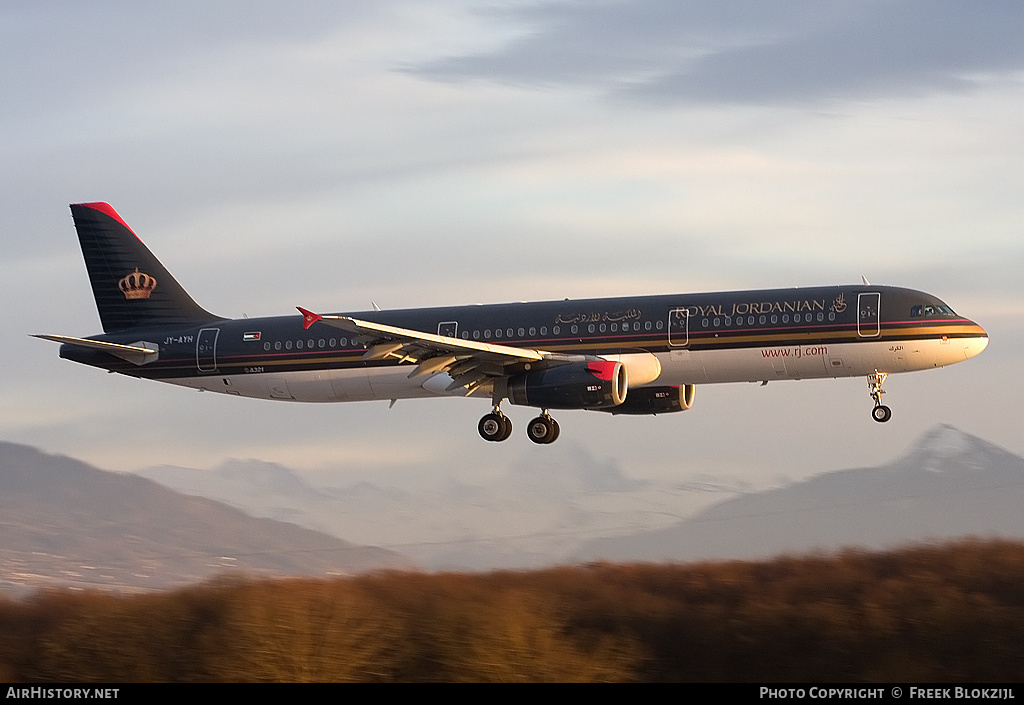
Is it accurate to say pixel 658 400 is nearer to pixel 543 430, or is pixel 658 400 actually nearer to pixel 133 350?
pixel 543 430

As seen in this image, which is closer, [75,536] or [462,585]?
[462,585]

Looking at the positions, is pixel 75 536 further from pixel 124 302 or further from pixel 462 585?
pixel 462 585

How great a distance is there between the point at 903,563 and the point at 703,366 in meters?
13.4

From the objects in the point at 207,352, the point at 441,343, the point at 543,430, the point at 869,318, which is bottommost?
the point at 543,430

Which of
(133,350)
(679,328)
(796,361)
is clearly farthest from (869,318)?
(133,350)

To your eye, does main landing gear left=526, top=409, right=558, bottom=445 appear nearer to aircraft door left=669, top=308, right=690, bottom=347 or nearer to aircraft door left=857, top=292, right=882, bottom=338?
aircraft door left=669, top=308, right=690, bottom=347

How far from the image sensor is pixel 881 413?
48688mm

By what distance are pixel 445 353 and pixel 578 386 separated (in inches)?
190

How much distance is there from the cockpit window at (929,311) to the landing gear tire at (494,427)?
591 inches

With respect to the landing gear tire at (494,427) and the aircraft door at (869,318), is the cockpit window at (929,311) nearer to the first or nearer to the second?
the aircraft door at (869,318)
